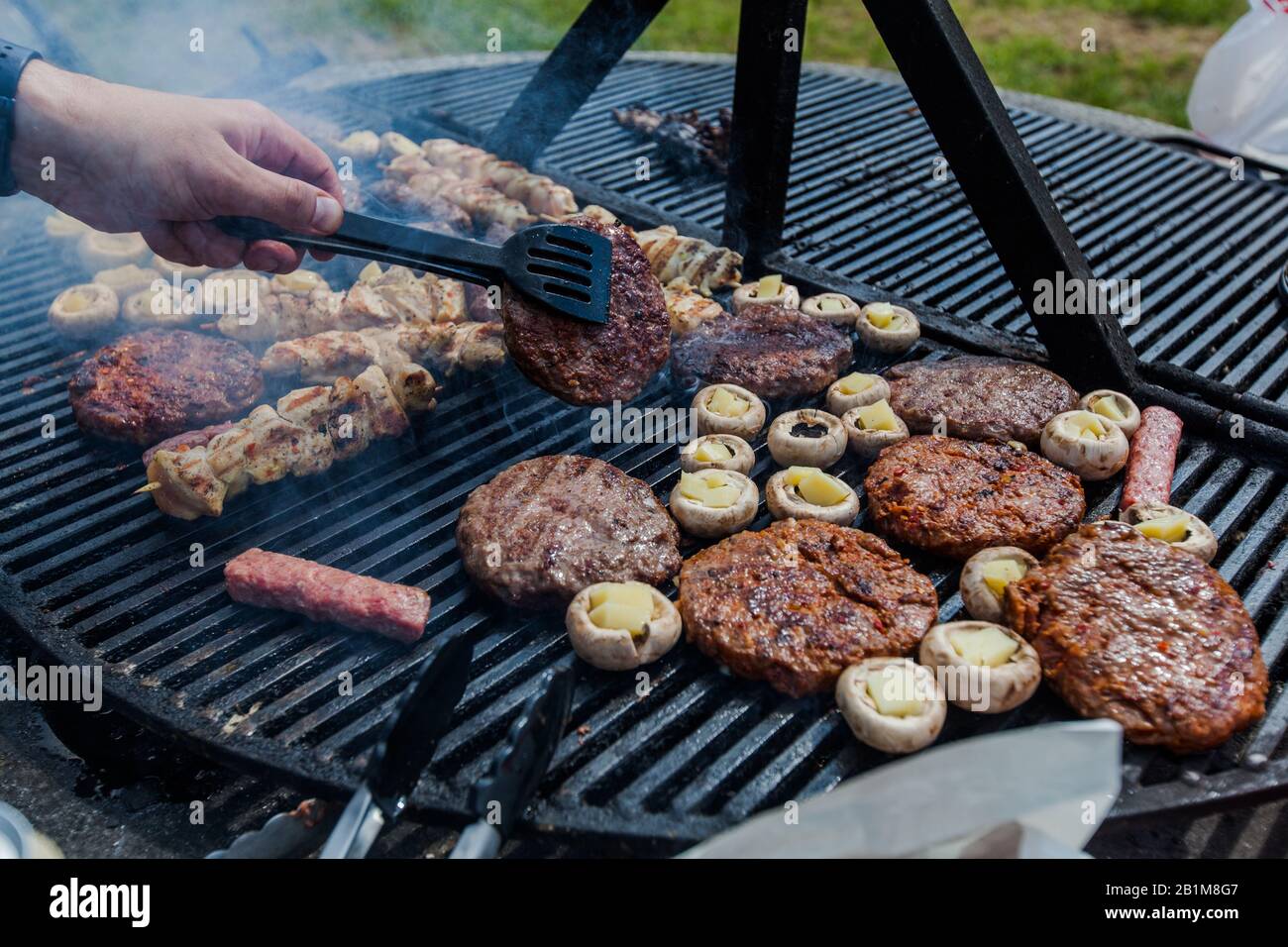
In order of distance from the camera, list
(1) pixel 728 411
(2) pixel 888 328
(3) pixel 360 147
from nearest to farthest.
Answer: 1. (1) pixel 728 411
2. (2) pixel 888 328
3. (3) pixel 360 147

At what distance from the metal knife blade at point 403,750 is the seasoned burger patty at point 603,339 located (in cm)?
116

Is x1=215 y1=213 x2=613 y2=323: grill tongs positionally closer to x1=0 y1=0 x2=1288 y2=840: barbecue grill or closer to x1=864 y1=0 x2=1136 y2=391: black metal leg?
x1=0 y1=0 x2=1288 y2=840: barbecue grill

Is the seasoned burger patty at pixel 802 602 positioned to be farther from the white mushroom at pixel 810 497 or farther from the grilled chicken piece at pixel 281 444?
the grilled chicken piece at pixel 281 444

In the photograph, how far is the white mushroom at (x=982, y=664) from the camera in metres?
2.58

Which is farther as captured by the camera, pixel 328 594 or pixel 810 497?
pixel 810 497

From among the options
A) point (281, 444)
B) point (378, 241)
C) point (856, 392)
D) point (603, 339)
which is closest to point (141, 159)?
point (378, 241)

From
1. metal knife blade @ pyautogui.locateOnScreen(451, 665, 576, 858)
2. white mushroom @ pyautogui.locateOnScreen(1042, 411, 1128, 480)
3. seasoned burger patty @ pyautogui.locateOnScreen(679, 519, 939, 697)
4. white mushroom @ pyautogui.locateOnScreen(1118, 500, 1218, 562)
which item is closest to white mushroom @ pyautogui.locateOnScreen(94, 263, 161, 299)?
seasoned burger patty @ pyautogui.locateOnScreen(679, 519, 939, 697)

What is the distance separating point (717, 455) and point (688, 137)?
9.91 feet

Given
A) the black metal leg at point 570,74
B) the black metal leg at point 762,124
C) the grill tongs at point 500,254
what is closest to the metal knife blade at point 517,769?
the grill tongs at point 500,254

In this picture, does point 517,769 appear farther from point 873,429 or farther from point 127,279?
point 127,279

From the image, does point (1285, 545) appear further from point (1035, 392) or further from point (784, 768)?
point (784, 768)

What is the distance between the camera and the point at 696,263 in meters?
4.40

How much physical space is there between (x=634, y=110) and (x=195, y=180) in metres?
3.69
